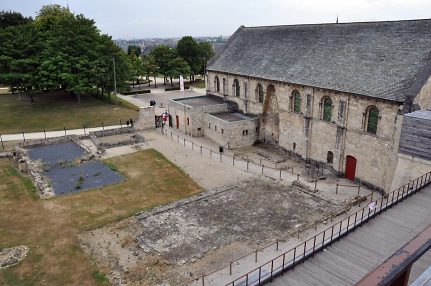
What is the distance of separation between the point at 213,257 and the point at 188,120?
1099 inches

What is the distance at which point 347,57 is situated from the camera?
3441cm

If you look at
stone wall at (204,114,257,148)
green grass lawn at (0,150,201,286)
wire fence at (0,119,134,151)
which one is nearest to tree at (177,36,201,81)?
wire fence at (0,119,134,151)

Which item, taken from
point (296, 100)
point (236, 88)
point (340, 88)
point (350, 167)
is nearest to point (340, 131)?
point (350, 167)

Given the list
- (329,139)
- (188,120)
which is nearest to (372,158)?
(329,139)

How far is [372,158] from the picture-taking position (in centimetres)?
3075

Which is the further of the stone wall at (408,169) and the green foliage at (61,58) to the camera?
the green foliage at (61,58)

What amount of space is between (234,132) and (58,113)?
102 feet

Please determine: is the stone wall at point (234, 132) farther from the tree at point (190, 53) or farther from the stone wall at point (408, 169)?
the tree at point (190, 53)

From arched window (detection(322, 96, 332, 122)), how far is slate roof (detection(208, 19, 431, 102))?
56.1 inches

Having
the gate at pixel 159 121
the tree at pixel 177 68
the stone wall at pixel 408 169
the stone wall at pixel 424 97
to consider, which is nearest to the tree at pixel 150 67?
the tree at pixel 177 68

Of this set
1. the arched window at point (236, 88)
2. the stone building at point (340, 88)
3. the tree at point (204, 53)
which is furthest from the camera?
the tree at point (204, 53)

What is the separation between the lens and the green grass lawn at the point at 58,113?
50.7 meters

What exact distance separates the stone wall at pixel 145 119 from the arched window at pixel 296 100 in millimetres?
21290

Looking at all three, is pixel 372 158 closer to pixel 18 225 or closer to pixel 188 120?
pixel 188 120
